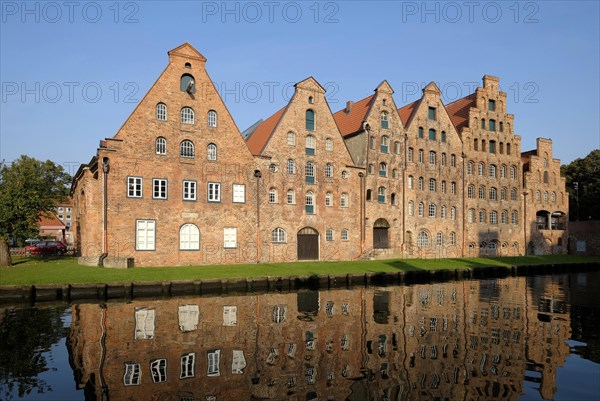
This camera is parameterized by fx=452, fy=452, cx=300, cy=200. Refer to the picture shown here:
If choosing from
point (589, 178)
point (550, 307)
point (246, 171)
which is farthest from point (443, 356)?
point (589, 178)

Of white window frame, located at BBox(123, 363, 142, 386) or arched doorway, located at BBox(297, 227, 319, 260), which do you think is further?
arched doorway, located at BBox(297, 227, 319, 260)

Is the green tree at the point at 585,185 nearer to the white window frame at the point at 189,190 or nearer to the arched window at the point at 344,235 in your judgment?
the arched window at the point at 344,235

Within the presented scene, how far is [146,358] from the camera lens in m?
12.6

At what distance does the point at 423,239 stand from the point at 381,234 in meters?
5.89

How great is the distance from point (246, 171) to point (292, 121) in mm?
6571

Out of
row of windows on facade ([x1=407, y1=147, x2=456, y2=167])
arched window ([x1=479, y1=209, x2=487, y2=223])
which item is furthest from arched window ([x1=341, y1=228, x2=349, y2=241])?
arched window ([x1=479, y1=209, x2=487, y2=223])

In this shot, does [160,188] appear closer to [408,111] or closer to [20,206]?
[20,206]

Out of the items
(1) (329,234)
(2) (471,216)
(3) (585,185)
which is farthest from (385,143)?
(3) (585,185)

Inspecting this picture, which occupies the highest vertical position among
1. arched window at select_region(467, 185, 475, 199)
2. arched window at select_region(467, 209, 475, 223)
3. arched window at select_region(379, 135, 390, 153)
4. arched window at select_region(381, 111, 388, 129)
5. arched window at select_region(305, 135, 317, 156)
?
arched window at select_region(381, 111, 388, 129)

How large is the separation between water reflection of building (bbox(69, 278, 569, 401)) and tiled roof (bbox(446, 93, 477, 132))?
35703mm

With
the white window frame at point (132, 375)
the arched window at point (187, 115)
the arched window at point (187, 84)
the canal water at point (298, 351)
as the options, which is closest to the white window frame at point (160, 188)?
the arched window at point (187, 115)

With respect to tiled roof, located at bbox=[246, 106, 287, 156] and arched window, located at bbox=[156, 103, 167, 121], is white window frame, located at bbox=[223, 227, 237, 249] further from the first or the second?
arched window, located at bbox=[156, 103, 167, 121]

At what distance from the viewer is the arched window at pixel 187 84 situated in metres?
35.8

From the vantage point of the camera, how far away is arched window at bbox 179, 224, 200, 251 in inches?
1374
